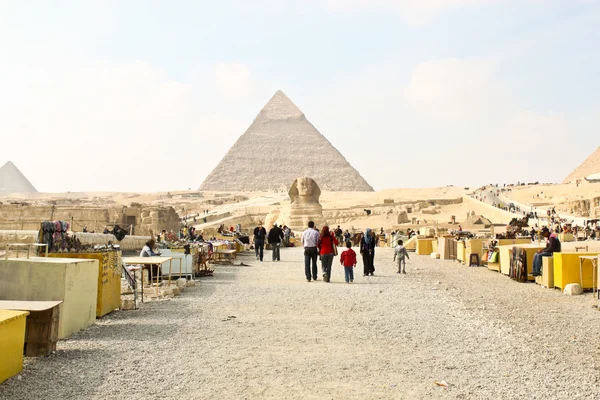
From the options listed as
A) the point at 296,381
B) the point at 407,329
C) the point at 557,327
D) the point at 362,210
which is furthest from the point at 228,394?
the point at 362,210

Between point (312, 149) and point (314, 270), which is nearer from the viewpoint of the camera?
point (314, 270)

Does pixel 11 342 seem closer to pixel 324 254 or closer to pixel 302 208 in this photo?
pixel 324 254

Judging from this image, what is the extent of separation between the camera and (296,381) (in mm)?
3520

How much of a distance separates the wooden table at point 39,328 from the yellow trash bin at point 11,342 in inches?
14.3

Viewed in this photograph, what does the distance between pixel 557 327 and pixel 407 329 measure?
1.28m

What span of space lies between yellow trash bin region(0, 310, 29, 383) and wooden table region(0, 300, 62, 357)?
0.36 metres

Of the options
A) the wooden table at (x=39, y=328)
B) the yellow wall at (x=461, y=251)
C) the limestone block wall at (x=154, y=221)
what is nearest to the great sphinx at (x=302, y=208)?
the limestone block wall at (x=154, y=221)

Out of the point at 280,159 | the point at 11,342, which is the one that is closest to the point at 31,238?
the point at 11,342

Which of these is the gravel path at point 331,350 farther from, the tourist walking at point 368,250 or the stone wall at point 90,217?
the stone wall at point 90,217

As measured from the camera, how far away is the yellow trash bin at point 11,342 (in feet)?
11.1

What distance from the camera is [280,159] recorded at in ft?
503

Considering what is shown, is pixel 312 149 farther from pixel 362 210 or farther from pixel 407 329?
pixel 407 329

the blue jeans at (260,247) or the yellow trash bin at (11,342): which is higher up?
the blue jeans at (260,247)

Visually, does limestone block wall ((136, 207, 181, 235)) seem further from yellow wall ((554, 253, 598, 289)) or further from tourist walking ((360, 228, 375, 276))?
yellow wall ((554, 253, 598, 289))
